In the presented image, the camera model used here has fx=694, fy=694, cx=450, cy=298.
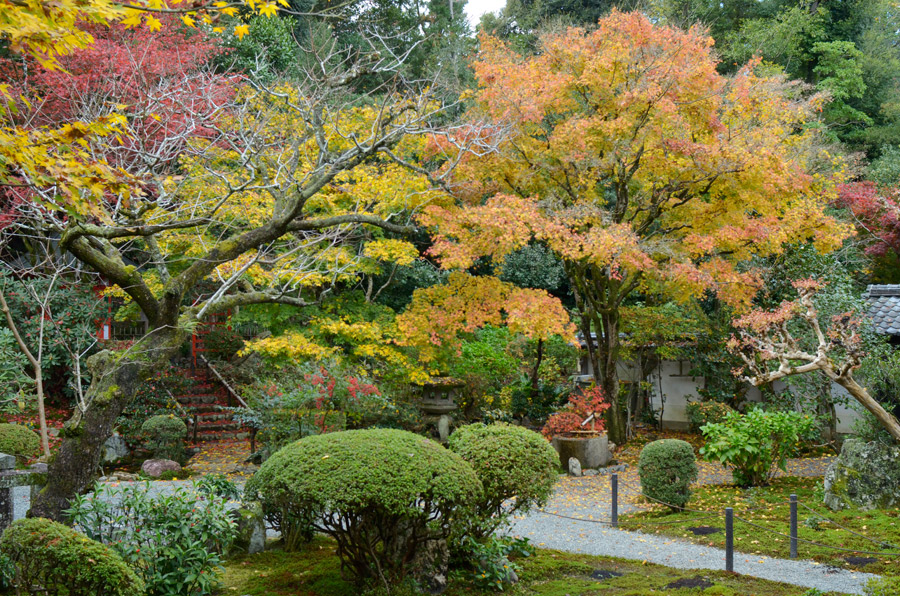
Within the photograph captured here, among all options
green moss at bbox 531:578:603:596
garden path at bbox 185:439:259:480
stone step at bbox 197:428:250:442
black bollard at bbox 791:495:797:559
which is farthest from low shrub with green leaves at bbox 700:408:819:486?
stone step at bbox 197:428:250:442

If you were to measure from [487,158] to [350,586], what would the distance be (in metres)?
8.15

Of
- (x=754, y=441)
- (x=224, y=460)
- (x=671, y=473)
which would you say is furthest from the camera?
(x=224, y=460)

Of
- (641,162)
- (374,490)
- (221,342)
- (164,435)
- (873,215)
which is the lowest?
(164,435)

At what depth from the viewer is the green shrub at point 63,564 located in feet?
13.2

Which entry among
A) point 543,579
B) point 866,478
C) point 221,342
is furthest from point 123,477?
point 866,478

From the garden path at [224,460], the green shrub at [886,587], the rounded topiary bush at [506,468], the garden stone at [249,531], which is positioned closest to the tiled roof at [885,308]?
the rounded topiary bush at [506,468]

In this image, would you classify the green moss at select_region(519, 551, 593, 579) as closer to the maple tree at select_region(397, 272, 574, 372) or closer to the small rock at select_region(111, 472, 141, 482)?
the maple tree at select_region(397, 272, 574, 372)

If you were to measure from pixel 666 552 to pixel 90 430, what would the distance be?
574 centimetres

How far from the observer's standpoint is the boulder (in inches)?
328

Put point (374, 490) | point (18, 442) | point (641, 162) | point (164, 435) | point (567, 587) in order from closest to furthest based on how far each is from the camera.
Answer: point (374, 490), point (567, 587), point (18, 442), point (164, 435), point (641, 162)

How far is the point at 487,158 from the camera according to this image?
477 inches

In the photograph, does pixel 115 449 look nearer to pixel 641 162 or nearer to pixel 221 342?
pixel 221 342

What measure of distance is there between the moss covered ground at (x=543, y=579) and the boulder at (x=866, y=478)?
3119mm

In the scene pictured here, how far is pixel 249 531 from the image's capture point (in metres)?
6.79
